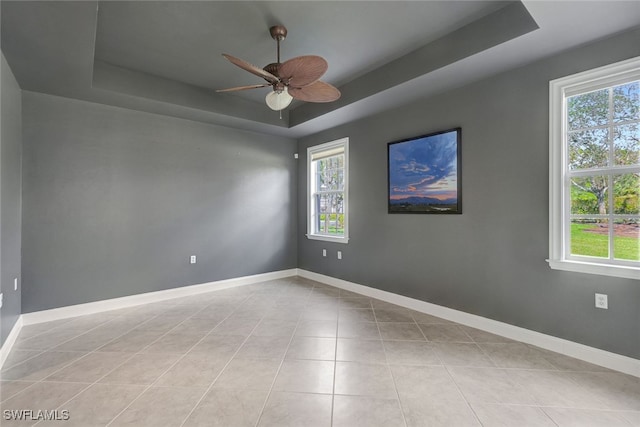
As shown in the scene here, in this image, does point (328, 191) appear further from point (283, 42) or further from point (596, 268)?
point (596, 268)

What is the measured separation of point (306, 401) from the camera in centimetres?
175

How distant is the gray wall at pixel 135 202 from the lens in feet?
10.0

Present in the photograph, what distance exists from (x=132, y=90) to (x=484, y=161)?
3.99 m

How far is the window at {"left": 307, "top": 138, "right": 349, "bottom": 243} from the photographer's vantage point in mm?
4410

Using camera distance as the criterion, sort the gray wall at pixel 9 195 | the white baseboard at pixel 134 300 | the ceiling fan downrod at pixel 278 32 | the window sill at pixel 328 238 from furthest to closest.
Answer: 1. the window sill at pixel 328 238
2. the white baseboard at pixel 134 300
3. the ceiling fan downrod at pixel 278 32
4. the gray wall at pixel 9 195

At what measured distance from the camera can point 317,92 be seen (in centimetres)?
261

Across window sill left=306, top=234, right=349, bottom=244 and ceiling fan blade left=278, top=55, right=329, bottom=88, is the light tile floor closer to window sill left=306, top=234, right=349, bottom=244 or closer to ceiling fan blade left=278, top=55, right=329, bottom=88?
window sill left=306, top=234, right=349, bottom=244

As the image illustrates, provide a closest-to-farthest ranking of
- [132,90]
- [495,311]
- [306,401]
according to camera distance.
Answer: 1. [306,401]
2. [495,311]
3. [132,90]

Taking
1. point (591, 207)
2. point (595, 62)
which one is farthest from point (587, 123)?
point (591, 207)

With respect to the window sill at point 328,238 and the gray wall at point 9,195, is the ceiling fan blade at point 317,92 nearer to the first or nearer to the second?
the window sill at point 328,238

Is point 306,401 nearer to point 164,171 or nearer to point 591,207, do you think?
point 591,207

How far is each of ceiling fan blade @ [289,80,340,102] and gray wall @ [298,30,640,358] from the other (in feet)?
4.38

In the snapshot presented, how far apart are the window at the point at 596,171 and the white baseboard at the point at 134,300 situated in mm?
3989
